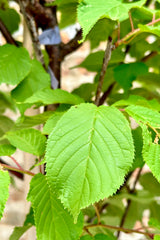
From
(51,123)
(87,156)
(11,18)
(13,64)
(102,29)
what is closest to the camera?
(87,156)

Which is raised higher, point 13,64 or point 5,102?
point 13,64

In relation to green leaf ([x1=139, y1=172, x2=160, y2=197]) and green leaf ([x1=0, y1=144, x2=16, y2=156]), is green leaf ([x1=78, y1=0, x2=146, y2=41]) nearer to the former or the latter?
green leaf ([x1=0, y1=144, x2=16, y2=156])

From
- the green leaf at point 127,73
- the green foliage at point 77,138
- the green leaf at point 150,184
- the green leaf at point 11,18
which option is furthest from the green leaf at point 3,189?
the green leaf at point 150,184

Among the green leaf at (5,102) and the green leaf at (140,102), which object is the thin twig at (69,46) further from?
the green leaf at (5,102)

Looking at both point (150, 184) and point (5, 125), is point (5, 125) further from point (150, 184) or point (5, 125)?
point (150, 184)

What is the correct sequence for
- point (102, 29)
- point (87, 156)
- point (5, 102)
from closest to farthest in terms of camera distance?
point (87, 156) → point (102, 29) → point (5, 102)

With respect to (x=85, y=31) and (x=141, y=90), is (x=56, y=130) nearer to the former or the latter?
(x=85, y=31)

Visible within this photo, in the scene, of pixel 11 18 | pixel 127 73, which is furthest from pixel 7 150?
pixel 11 18
